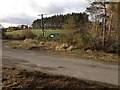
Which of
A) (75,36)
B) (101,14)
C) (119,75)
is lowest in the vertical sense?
(119,75)

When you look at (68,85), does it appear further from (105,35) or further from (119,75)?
(105,35)

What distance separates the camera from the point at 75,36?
29.0 meters

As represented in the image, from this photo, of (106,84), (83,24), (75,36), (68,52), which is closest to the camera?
(106,84)

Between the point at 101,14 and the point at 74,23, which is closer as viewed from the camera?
the point at 101,14

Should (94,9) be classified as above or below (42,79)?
above

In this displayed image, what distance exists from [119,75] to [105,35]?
514 inches

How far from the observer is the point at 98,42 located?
26859mm

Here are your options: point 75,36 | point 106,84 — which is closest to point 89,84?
point 106,84

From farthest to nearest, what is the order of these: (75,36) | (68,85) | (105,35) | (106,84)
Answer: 1. (75,36)
2. (105,35)
3. (106,84)
4. (68,85)

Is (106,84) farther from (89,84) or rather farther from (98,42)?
(98,42)

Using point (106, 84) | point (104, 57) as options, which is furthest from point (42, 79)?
point (104, 57)

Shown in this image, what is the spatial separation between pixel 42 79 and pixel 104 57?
438 inches

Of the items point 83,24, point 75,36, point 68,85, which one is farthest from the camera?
point 83,24

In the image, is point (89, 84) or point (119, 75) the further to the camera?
point (119, 75)
